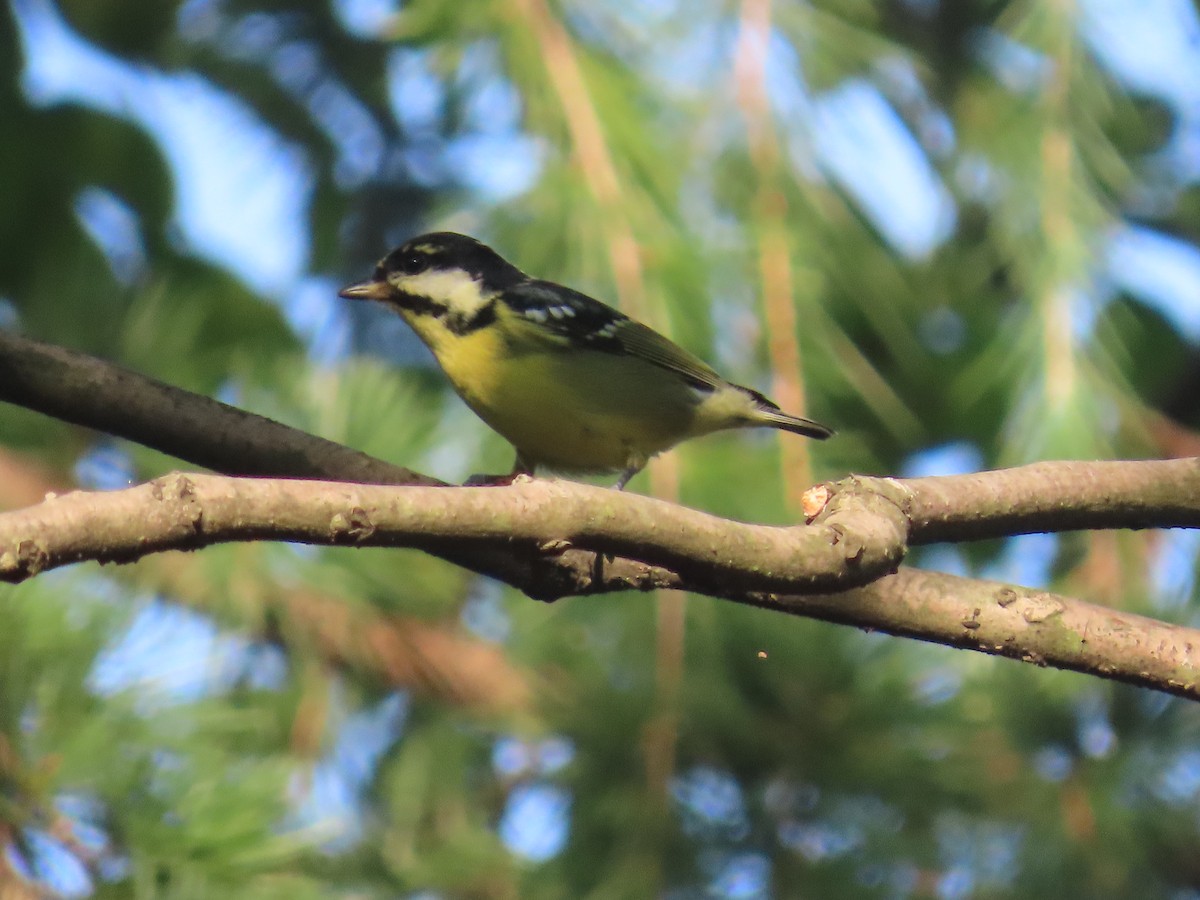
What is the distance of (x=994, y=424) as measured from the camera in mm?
3594

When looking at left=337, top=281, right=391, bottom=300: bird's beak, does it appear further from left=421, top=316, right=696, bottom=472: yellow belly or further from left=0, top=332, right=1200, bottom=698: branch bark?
left=0, top=332, right=1200, bottom=698: branch bark

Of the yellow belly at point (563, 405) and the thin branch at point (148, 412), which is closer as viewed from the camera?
the thin branch at point (148, 412)

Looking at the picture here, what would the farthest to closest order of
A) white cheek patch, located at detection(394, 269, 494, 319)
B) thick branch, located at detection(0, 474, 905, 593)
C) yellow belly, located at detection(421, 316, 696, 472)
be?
white cheek patch, located at detection(394, 269, 494, 319), yellow belly, located at detection(421, 316, 696, 472), thick branch, located at detection(0, 474, 905, 593)

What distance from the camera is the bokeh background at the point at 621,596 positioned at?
2206 millimetres

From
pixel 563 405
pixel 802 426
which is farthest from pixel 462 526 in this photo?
pixel 563 405

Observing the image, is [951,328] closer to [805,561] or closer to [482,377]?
[482,377]

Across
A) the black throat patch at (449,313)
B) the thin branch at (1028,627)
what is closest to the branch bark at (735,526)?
the thin branch at (1028,627)

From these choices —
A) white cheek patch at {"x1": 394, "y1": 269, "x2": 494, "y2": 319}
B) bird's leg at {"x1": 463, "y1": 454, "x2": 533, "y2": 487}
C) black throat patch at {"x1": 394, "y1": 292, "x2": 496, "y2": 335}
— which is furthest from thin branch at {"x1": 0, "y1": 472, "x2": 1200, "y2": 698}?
white cheek patch at {"x1": 394, "y1": 269, "x2": 494, "y2": 319}

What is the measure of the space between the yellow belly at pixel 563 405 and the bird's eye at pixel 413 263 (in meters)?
0.27

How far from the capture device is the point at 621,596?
2.62 meters

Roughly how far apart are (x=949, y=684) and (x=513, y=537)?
63.2 inches

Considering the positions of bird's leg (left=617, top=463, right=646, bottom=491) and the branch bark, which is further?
bird's leg (left=617, top=463, right=646, bottom=491)

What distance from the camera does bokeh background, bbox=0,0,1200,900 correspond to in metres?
2.21

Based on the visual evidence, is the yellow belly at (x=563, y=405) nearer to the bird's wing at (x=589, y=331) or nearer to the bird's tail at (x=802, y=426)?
the bird's wing at (x=589, y=331)
